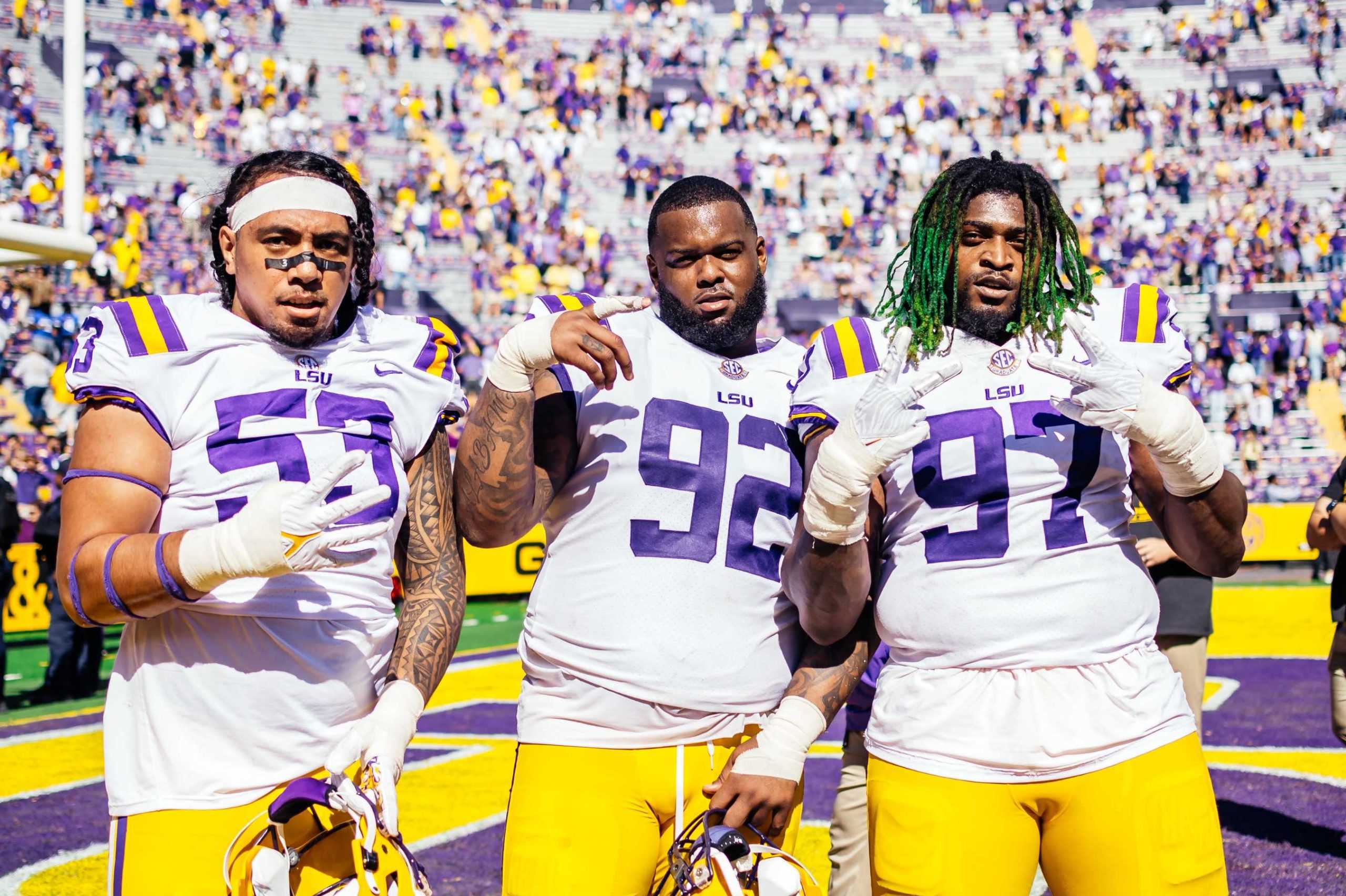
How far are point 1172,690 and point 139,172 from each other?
22.3 meters

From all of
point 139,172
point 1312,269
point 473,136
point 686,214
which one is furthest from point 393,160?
point 686,214

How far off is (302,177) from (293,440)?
0.52 m

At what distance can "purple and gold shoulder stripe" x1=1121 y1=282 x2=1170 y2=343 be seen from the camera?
249cm

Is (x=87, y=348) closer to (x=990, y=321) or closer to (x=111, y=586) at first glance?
(x=111, y=586)

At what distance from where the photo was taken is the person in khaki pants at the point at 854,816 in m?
3.41

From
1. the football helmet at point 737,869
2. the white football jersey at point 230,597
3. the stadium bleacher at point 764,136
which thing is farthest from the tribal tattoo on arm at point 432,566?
the stadium bleacher at point 764,136

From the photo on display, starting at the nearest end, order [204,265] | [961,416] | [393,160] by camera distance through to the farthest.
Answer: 1. [961,416]
2. [204,265]
3. [393,160]

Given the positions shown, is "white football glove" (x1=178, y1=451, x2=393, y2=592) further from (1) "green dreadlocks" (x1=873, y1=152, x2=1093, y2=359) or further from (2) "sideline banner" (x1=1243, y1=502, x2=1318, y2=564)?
(2) "sideline banner" (x1=1243, y1=502, x2=1318, y2=564)

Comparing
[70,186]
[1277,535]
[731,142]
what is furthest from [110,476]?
[731,142]

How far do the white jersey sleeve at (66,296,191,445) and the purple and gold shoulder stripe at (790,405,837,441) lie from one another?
111 cm

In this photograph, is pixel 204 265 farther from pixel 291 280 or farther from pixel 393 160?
pixel 291 280

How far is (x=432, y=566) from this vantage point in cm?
258

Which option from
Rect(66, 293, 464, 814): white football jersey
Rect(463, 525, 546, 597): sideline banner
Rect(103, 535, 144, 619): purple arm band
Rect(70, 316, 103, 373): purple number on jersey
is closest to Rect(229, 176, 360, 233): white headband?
Rect(66, 293, 464, 814): white football jersey

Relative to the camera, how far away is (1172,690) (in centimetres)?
235
